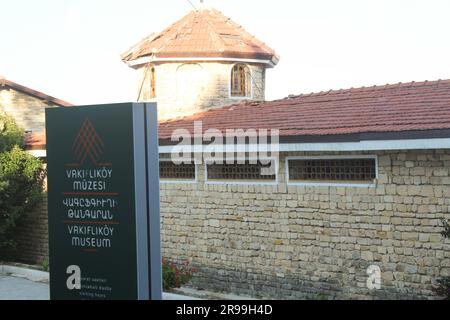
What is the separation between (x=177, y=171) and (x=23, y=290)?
13.6 ft

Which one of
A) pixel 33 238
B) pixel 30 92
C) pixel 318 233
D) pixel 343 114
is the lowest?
pixel 33 238

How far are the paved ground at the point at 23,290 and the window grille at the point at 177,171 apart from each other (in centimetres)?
355

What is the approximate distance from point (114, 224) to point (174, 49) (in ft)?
53.5

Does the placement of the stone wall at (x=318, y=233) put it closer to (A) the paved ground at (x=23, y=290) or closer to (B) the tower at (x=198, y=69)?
(A) the paved ground at (x=23, y=290)

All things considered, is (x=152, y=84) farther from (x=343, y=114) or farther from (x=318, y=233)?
(x=318, y=233)

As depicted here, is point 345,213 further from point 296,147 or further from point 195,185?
point 195,185

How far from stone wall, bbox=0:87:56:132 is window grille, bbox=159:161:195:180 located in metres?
10.4

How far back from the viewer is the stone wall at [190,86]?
2403 cm

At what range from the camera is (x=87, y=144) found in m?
8.31

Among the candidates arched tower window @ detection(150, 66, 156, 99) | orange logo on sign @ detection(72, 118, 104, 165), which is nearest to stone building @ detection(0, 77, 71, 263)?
arched tower window @ detection(150, 66, 156, 99)

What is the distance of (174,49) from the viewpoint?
23.9 meters

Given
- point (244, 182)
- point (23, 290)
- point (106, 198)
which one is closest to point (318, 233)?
point (244, 182)

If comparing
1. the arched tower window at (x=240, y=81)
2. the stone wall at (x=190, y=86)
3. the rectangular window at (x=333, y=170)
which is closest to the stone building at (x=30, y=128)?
the stone wall at (x=190, y=86)

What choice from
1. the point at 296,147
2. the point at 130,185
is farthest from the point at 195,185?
the point at 130,185
